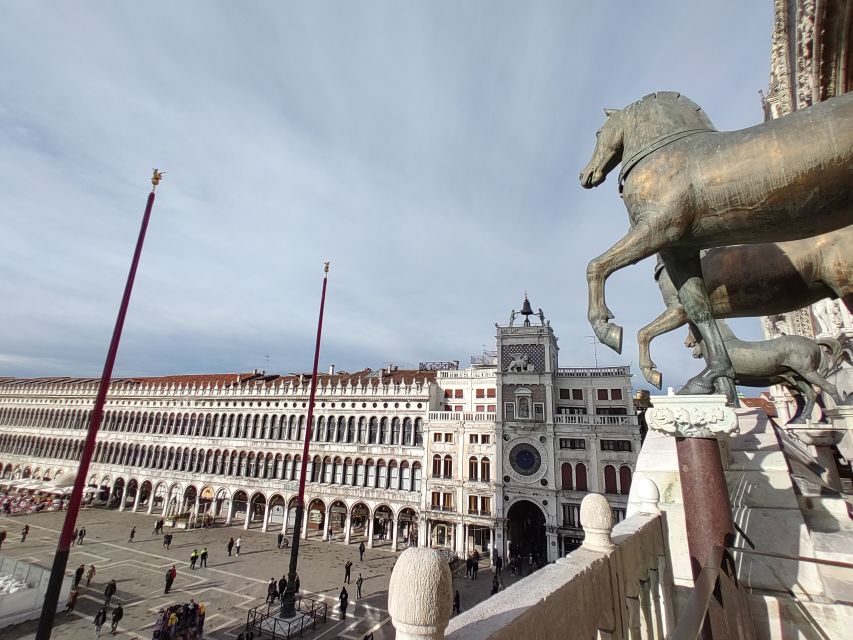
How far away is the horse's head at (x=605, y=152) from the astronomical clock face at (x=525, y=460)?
27460mm

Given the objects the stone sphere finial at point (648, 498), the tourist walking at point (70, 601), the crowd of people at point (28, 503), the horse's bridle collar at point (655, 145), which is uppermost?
the horse's bridle collar at point (655, 145)

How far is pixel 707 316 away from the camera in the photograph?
15.5 feet

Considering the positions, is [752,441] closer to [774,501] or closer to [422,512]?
[774,501]

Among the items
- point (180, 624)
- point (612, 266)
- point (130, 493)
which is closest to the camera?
point (612, 266)

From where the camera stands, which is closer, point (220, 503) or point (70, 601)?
point (70, 601)

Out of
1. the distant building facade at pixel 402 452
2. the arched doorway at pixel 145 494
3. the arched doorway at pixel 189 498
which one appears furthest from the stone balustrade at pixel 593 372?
the arched doorway at pixel 145 494

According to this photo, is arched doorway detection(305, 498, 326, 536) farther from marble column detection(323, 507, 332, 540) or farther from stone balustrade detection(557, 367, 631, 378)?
stone balustrade detection(557, 367, 631, 378)

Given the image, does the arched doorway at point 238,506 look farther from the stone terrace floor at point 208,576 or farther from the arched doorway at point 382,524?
the arched doorway at point 382,524

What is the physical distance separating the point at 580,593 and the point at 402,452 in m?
31.5

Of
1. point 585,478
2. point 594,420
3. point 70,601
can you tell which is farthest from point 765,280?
point 70,601

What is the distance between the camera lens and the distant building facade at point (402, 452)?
2894 centimetres

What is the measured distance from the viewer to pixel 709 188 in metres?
3.83

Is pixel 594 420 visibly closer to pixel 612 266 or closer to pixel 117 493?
pixel 612 266

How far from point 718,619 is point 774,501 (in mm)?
3352
